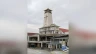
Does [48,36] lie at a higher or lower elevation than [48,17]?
lower

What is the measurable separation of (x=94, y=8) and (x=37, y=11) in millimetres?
548

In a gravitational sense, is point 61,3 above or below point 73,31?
above

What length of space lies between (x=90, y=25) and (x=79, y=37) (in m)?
0.14

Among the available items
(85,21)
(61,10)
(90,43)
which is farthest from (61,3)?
(90,43)

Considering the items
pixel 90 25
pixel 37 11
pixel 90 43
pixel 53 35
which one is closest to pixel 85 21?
pixel 90 25

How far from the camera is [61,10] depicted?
1048 millimetres

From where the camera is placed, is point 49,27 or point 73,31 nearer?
point 73,31

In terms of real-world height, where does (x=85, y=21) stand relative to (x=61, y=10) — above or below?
below

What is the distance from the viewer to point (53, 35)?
1.07 metres

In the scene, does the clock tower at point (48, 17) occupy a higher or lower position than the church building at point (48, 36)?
higher

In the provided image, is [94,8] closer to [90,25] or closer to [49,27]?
[90,25]

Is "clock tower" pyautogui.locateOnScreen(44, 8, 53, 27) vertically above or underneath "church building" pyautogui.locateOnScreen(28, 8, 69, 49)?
above

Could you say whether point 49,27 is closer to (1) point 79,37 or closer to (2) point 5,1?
(1) point 79,37

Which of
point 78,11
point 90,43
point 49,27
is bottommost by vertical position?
point 90,43
